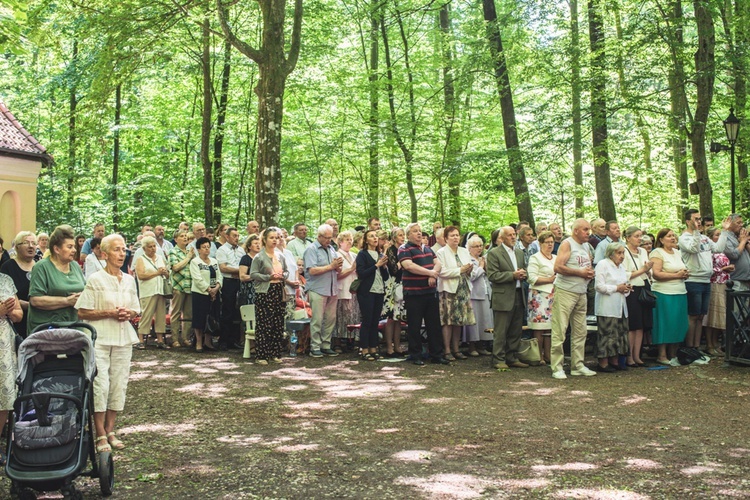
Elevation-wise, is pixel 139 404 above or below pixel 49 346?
below

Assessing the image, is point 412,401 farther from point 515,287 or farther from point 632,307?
point 632,307

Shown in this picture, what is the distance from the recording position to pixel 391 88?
24.4m

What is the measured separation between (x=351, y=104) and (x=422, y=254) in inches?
535

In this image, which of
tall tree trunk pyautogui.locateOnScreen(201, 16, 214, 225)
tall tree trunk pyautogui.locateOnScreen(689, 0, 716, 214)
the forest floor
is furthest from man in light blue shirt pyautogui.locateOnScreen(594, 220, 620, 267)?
→ tall tree trunk pyautogui.locateOnScreen(201, 16, 214, 225)

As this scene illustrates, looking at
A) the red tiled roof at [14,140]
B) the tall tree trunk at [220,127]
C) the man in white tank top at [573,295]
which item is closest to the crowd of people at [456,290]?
the man in white tank top at [573,295]

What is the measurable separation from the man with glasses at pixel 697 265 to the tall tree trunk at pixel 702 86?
404cm

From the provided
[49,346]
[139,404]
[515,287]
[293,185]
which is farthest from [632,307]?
[293,185]

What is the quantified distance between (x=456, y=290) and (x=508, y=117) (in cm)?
870

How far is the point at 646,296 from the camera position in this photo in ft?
36.0

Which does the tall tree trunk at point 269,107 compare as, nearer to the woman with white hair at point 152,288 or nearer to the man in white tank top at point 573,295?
the woman with white hair at point 152,288

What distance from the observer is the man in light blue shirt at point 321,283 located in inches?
469

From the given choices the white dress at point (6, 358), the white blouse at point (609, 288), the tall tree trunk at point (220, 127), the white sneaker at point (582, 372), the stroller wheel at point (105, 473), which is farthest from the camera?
the tall tree trunk at point (220, 127)

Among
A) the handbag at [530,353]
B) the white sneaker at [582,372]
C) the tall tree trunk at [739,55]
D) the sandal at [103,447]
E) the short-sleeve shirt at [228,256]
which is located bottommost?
the white sneaker at [582,372]

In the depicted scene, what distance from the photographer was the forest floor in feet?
18.0
